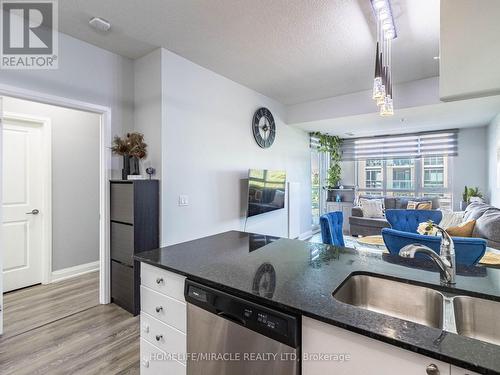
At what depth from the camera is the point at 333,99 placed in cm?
462

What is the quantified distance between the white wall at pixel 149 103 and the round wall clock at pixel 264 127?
1.71 m

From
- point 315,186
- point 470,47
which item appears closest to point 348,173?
point 315,186

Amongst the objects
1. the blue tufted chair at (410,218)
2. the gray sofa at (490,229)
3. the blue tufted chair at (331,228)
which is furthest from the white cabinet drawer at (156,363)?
the gray sofa at (490,229)

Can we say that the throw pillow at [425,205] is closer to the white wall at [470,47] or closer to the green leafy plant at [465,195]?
the green leafy plant at [465,195]

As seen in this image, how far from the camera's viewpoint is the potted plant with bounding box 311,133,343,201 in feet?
22.3

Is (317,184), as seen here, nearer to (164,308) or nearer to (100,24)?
(100,24)

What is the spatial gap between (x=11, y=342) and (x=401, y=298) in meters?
2.94

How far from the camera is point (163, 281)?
1.42 m

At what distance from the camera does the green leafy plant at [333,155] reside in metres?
6.70

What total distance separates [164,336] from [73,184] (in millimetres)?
3227

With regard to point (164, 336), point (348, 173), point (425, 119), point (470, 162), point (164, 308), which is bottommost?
point (164, 336)

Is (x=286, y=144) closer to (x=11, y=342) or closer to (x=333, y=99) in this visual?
(x=333, y=99)

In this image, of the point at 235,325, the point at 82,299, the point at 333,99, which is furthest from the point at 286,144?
A: the point at 235,325

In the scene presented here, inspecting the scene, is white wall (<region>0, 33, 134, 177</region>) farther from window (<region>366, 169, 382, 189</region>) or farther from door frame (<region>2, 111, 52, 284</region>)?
window (<region>366, 169, 382, 189</region>)
